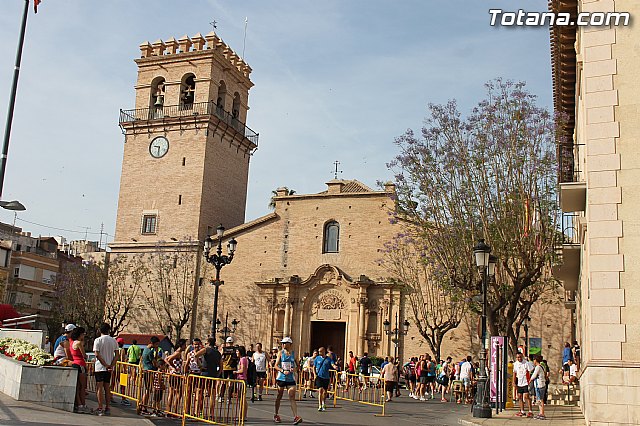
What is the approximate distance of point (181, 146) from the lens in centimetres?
4394

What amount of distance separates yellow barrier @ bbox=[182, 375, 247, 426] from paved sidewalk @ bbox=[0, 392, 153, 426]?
88 centimetres

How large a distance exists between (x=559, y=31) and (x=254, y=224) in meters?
28.0

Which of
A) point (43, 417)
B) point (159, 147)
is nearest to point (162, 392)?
point (43, 417)

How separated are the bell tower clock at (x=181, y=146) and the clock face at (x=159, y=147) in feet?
0.21

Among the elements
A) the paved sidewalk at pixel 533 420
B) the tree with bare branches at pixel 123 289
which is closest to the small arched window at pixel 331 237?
the tree with bare branches at pixel 123 289

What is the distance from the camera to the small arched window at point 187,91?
146ft

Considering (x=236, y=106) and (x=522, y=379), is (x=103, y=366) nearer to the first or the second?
(x=522, y=379)

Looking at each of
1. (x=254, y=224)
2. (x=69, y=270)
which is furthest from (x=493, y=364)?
(x=69, y=270)

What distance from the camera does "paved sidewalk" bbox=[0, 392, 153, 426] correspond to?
10.0 metres

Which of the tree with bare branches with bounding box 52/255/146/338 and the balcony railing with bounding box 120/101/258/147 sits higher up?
the balcony railing with bounding box 120/101/258/147

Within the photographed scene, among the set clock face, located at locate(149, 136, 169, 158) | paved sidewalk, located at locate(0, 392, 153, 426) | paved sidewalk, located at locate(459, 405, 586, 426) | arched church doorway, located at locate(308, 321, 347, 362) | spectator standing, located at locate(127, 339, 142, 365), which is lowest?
paved sidewalk, located at locate(459, 405, 586, 426)

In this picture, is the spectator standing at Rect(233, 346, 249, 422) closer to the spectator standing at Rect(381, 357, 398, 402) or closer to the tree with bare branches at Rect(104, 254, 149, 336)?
the spectator standing at Rect(381, 357, 398, 402)

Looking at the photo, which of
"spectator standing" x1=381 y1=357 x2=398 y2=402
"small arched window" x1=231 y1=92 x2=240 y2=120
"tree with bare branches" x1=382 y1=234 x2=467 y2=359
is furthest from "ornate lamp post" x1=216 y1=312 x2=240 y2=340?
"spectator standing" x1=381 y1=357 x2=398 y2=402

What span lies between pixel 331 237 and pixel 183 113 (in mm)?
12228
